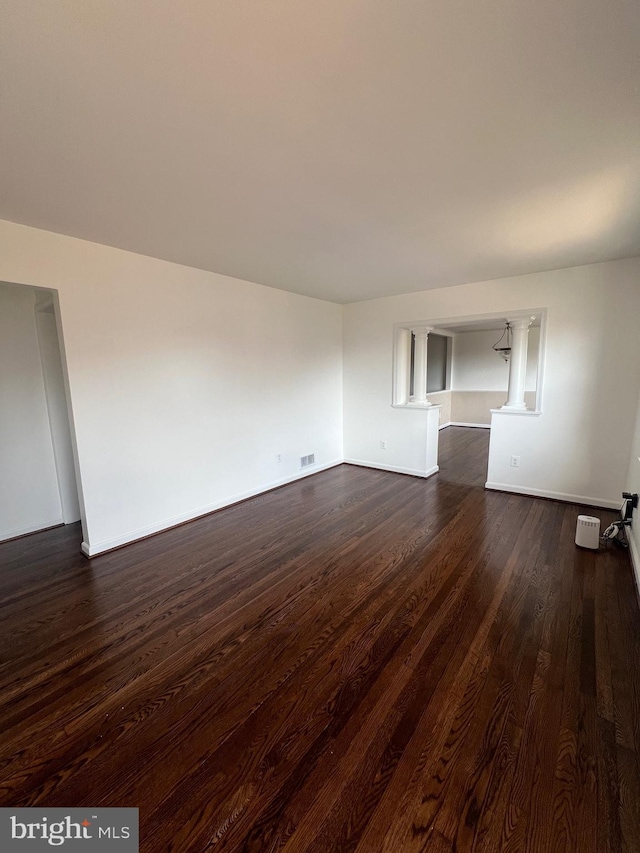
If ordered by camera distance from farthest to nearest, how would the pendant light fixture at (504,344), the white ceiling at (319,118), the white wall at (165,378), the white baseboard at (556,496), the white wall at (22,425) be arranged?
the pendant light fixture at (504,344)
the white baseboard at (556,496)
the white wall at (22,425)
the white wall at (165,378)
the white ceiling at (319,118)

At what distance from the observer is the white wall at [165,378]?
2.72m

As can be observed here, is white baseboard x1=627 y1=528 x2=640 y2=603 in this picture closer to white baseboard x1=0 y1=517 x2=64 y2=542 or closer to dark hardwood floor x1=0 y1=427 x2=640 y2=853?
dark hardwood floor x1=0 y1=427 x2=640 y2=853

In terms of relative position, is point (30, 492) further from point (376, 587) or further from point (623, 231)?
point (623, 231)

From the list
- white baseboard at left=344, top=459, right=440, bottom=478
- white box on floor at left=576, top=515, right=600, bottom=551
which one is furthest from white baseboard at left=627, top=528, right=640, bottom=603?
white baseboard at left=344, top=459, right=440, bottom=478

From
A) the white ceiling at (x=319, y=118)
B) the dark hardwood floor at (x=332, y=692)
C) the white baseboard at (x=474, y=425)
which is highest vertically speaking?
the white ceiling at (x=319, y=118)

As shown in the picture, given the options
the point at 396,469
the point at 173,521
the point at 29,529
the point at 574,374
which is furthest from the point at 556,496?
the point at 29,529

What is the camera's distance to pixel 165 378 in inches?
129

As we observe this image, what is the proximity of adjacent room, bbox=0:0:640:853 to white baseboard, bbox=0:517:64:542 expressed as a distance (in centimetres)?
2

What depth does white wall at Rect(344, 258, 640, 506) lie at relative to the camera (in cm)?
346

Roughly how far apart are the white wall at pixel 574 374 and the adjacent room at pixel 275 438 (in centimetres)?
3

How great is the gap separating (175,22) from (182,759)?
2.50 meters

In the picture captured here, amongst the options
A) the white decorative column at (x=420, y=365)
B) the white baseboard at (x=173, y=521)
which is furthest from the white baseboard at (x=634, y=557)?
the white baseboard at (x=173, y=521)

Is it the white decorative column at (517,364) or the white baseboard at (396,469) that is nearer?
the white decorative column at (517,364)

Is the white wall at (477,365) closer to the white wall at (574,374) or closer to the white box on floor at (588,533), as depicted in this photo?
the white wall at (574,374)
